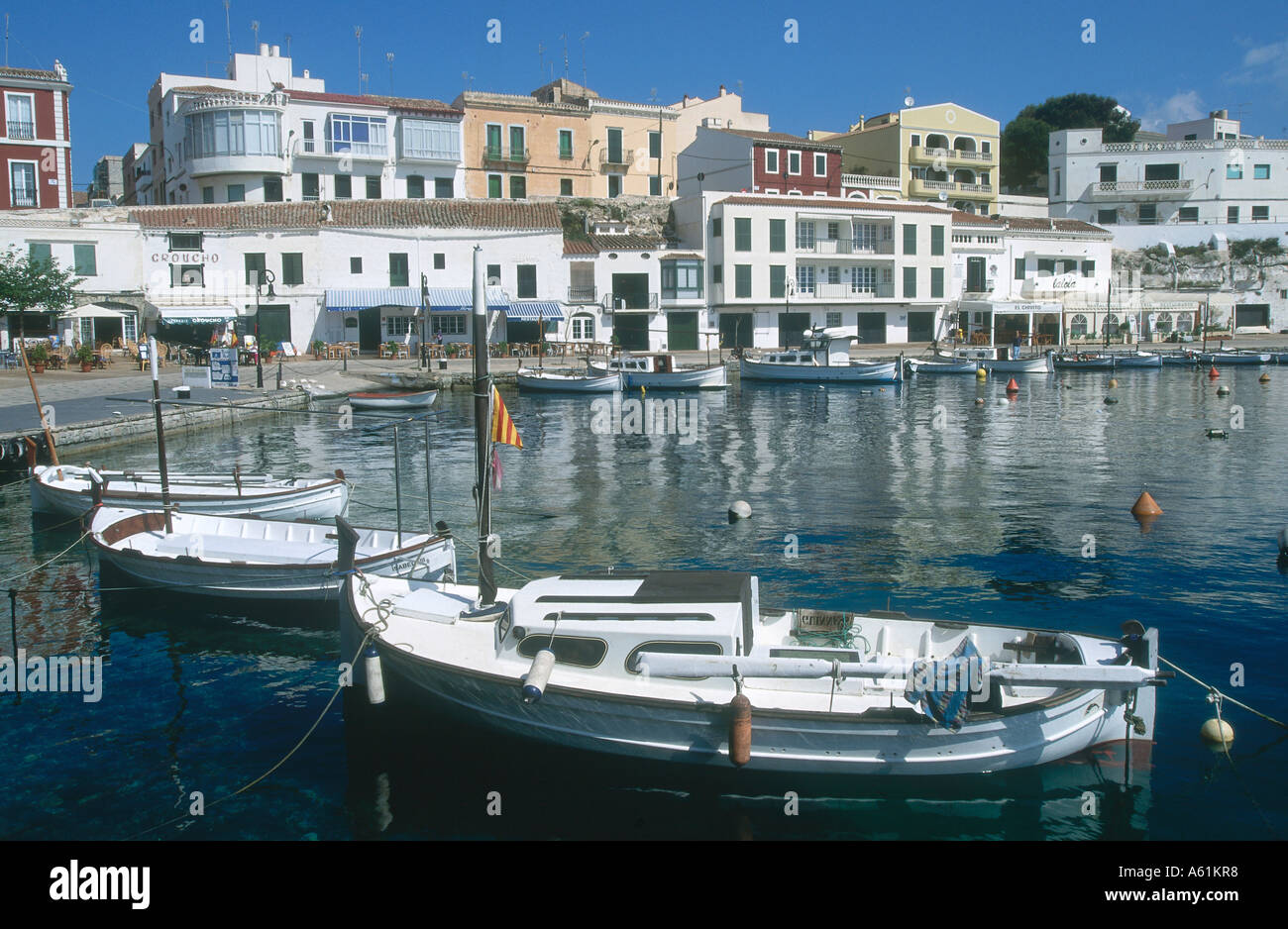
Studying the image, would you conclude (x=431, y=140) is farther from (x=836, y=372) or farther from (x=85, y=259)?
(x=836, y=372)

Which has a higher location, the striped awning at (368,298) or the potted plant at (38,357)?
the striped awning at (368,298)

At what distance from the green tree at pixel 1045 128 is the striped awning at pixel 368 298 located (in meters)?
59.4

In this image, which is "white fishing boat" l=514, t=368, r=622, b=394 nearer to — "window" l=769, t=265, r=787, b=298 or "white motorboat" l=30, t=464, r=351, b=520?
"window" l=769, t=265, r=787, b=298

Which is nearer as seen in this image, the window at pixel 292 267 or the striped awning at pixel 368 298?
the striped awning at pixel 368 298

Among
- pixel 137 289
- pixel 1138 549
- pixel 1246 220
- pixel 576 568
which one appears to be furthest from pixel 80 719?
pixel 1246 220

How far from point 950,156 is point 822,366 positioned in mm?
31408

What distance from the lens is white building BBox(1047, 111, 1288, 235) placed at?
79.9m

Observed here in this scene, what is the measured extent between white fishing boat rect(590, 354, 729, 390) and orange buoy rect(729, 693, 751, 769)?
4102cm

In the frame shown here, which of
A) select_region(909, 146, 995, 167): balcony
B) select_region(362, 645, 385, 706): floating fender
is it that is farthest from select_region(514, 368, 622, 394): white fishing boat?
select_region(362, 645, 385, 706): floating fender

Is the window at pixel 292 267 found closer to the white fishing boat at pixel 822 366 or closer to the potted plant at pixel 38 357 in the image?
the potted plant at pixel 38 357

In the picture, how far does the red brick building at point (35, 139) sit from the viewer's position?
169 ft

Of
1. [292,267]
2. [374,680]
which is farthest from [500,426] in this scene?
[292,267]

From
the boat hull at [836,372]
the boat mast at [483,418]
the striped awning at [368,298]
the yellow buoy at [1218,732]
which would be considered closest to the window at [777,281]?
the boat hull at [836,372]
